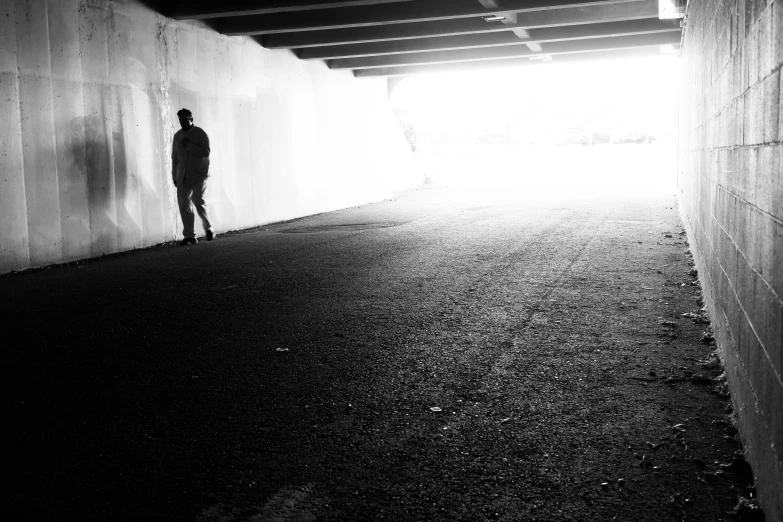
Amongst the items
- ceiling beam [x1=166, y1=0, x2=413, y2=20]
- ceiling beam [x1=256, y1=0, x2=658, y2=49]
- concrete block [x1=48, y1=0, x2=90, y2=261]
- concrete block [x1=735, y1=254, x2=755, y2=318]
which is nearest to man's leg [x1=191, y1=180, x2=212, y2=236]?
concrete block [x1=48, y1=0, x2=90, y2=261]

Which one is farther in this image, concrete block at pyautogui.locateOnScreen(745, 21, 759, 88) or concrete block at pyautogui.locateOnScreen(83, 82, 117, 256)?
concrete block at pyautogui.locateOnScreen(83, 82, 117, 256)

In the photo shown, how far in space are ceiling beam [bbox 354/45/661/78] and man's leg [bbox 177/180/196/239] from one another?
32.7 feet

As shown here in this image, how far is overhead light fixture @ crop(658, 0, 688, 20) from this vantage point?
11.4m

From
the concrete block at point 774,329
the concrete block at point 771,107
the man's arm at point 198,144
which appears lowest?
the concrete block at point 774,329

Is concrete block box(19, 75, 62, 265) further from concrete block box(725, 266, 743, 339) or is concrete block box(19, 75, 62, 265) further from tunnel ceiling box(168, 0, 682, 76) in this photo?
concrete block box(725, 266, 743, 339)

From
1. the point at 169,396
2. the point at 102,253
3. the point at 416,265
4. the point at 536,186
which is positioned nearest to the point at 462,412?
the point at 169,396

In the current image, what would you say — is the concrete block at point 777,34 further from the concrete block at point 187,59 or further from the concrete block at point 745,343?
the concrete block at point 187,59

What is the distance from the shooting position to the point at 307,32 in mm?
15641

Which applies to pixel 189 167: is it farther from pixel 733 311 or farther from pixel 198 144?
pixel 733 311

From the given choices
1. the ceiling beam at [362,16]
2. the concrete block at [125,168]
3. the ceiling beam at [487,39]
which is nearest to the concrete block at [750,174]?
the concrete block at [125,168]

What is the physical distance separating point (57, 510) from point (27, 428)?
3.54ft

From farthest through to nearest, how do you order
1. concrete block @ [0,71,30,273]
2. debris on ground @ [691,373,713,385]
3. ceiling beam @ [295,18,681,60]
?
ceiling beam @ [295,18,681,60]
concrete block @ [0,71,30,273]
debris on ground @ [691,373,713,385]

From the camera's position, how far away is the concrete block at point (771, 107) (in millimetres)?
2379

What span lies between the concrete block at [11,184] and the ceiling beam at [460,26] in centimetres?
707
